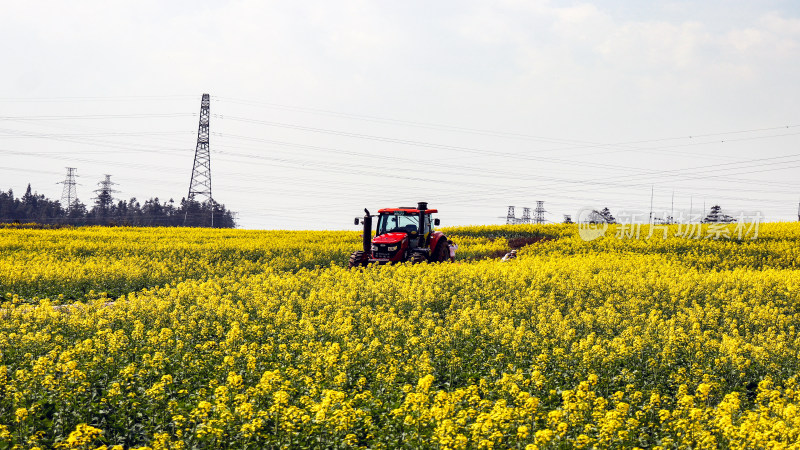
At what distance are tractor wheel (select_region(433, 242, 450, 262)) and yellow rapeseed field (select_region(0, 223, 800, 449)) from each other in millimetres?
3363

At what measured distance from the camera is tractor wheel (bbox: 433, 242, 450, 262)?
86.0 feet

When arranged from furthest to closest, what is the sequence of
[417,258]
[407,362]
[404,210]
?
[404,210]
[417,258]
[407,362]

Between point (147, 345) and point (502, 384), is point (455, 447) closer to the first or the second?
point (502, 384)

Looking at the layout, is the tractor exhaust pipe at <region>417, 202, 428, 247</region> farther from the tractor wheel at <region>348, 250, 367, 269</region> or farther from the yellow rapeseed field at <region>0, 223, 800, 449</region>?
the tractor wheel at <region>348, 250, 367, 269</region>

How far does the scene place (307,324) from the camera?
1290 cm

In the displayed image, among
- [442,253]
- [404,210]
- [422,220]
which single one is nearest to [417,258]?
[422,220]

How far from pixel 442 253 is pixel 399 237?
130 inches

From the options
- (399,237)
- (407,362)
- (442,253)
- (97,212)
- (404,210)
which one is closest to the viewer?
(407,362)

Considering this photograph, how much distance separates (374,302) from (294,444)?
9688 millimetres

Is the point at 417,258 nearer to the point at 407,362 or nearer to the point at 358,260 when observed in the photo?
the point at 358,260

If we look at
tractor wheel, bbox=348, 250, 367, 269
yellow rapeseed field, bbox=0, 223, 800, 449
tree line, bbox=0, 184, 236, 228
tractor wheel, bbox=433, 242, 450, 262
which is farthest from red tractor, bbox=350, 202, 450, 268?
tree line, bbox=0, 184, 236, 228

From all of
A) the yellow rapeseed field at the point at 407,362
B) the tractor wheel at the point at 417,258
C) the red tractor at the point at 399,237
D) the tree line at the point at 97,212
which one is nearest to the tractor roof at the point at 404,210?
the red tractor at the point at 399,237

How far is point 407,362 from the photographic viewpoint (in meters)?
10.9

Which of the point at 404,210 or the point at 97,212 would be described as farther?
the point at 97,212
